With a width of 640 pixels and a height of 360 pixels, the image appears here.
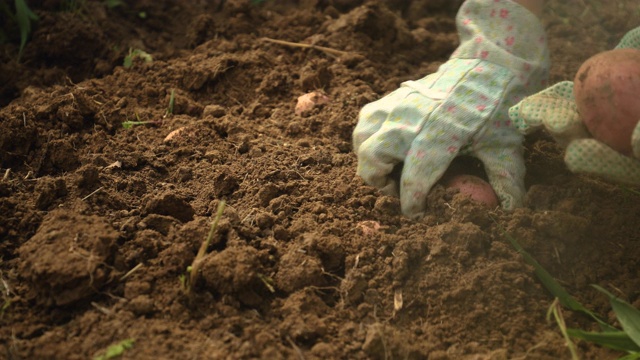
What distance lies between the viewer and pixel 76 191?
1677mm

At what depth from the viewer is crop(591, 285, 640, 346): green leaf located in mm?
1370

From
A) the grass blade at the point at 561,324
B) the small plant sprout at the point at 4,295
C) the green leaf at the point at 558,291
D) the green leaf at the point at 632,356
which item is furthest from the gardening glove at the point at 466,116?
the small plant sprout at the point at 4,295

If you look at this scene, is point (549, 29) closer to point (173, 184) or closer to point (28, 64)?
point (173, 184)

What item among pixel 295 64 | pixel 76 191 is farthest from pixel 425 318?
pixel 295 64

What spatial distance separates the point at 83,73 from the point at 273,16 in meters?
0.68

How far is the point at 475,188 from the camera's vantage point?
5.41 feet

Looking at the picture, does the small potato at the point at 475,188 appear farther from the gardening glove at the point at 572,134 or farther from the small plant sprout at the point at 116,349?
the small plant sprout at the point at 116,349

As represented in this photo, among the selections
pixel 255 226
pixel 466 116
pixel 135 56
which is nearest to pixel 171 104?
pixel 135 56

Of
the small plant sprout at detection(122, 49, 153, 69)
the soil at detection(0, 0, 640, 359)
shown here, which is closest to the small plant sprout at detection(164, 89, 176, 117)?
the soil at detection(0, 0, 640, 359)

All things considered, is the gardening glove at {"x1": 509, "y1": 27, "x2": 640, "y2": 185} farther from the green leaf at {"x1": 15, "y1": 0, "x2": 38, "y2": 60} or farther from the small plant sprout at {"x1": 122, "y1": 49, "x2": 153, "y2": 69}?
the green leaf at {"x1": 15, "y1": 0, "x2": 38, "y2": 60}

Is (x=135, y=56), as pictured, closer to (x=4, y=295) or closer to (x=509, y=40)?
(x=4, y=295)

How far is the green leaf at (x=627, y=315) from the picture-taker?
1.37 m

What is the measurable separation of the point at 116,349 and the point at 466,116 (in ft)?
3.04

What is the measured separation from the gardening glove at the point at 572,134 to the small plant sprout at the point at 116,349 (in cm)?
97
